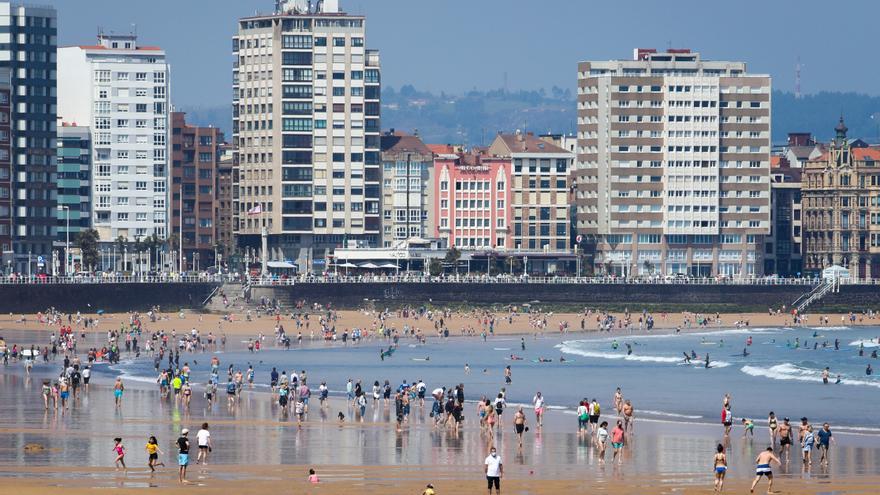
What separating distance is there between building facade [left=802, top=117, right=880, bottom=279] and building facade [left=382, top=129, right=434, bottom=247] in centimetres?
3623

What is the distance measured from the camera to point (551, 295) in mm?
143625

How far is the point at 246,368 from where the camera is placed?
3433 inches

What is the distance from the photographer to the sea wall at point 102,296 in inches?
4737

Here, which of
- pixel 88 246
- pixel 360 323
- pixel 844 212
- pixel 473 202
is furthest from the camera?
pixel 473 202

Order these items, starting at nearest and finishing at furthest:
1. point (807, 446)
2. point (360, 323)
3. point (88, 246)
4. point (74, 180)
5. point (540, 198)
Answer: point (807, 446)
point (360, 323)
point (88, 246)
point (74, 180)
point (540, 198)

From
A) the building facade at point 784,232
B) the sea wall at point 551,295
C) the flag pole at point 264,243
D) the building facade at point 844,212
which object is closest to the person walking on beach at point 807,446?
the sea wall at point 551,295

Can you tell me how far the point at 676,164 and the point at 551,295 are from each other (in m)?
34.6

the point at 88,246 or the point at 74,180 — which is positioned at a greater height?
the point at 74,180

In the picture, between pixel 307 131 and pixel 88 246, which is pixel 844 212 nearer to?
pixel 307 131

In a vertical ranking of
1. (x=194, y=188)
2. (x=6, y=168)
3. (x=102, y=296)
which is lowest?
(x=102, y=296)

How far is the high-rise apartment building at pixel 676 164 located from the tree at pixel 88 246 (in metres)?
48.2

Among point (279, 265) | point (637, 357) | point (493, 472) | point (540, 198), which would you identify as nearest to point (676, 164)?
point (540, 198)

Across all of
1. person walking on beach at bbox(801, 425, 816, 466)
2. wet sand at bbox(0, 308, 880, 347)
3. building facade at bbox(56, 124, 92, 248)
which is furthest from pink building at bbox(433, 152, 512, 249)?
person walking on beach at bbox(801, 425, 816, 466)

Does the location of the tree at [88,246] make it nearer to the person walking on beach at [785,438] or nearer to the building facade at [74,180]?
the building facade at [74,180]
